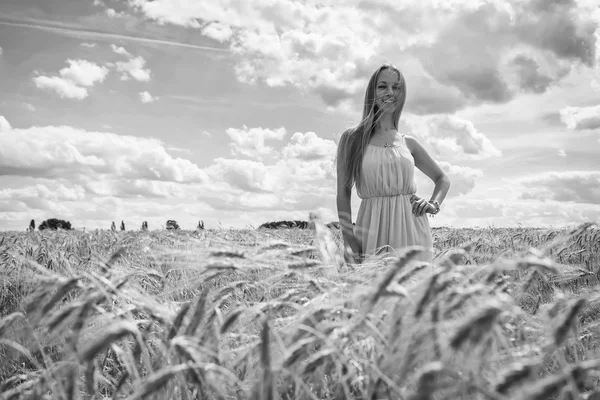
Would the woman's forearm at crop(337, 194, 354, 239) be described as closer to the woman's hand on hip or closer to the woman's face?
the woman's hand on hip

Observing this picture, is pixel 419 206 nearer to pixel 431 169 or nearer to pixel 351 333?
pixel 431 169

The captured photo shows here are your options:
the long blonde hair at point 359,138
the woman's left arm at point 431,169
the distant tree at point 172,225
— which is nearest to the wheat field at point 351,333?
the long blonde hair at point 359,138

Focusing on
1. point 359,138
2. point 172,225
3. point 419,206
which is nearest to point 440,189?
point 419,206

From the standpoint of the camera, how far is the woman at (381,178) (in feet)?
14.3

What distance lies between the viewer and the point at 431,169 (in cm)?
496

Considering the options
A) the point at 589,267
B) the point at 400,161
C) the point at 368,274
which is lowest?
the point at 589,267

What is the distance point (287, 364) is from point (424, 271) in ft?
2.35

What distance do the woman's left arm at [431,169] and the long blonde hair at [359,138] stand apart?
507 mm

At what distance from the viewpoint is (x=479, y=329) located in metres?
1.18

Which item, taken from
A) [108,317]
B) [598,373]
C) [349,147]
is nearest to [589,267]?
[349,147]

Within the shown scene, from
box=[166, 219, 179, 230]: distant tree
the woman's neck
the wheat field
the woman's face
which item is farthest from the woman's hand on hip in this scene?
box=[166, 219, 179, 230]: distant tree

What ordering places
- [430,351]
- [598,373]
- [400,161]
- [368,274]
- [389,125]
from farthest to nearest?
[389,125]
[400,161]
[368,274]
[430,351]
[598,373]

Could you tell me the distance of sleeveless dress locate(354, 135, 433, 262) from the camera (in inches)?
172

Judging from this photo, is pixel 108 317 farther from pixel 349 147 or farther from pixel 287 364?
pixel 349 147
